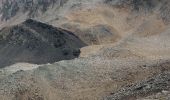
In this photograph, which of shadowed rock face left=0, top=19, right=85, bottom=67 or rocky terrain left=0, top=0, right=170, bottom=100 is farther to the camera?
shadowed rock face left=0, top=19, right=85, bottom=67

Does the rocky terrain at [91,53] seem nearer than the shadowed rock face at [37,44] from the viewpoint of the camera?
Yes

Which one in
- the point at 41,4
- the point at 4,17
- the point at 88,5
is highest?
the point at 88,5

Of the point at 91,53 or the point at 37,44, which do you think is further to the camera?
the point at 37,44

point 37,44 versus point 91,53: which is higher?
point 91,53

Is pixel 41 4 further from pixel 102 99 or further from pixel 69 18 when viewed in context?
pixel 102 99

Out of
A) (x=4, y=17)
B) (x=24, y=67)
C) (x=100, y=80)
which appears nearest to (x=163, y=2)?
(x=24, y=67)
